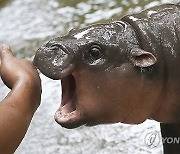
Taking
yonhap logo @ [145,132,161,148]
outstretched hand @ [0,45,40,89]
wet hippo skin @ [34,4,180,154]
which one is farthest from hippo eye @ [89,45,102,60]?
Answer: yonhap logo @ [145,132,161,148]

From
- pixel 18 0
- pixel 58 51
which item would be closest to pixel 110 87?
pixel 58 51

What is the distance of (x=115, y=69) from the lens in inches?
57.7

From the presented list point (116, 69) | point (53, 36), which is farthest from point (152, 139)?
point (53, 36)

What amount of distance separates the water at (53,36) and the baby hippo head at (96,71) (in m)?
0.88

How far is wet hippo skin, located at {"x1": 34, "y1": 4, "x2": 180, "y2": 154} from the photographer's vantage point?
142 centimetres

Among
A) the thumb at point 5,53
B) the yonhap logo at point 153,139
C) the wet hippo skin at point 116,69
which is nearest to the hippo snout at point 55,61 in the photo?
the wet hippo skin at point 116,69

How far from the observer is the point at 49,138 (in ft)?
8.20

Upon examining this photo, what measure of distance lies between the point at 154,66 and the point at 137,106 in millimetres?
130

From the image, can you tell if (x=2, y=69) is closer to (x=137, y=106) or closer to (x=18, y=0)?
(x=137, y=106)

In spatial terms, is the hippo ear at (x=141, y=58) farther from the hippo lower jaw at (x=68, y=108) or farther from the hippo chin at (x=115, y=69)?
the hippo lower jaw at (x=68, y=108)

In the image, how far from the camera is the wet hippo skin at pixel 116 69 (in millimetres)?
1425

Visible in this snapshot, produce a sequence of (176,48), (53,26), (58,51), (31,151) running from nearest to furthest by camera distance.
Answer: (58,51)
(176,48)
(31,151)
(53,26)

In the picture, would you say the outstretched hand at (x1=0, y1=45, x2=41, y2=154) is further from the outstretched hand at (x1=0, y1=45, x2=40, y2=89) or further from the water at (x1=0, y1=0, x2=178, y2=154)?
the water at (x1=0, y1=0, x2=178, y2=154)

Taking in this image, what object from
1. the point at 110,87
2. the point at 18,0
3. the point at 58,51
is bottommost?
the point at 18,0
